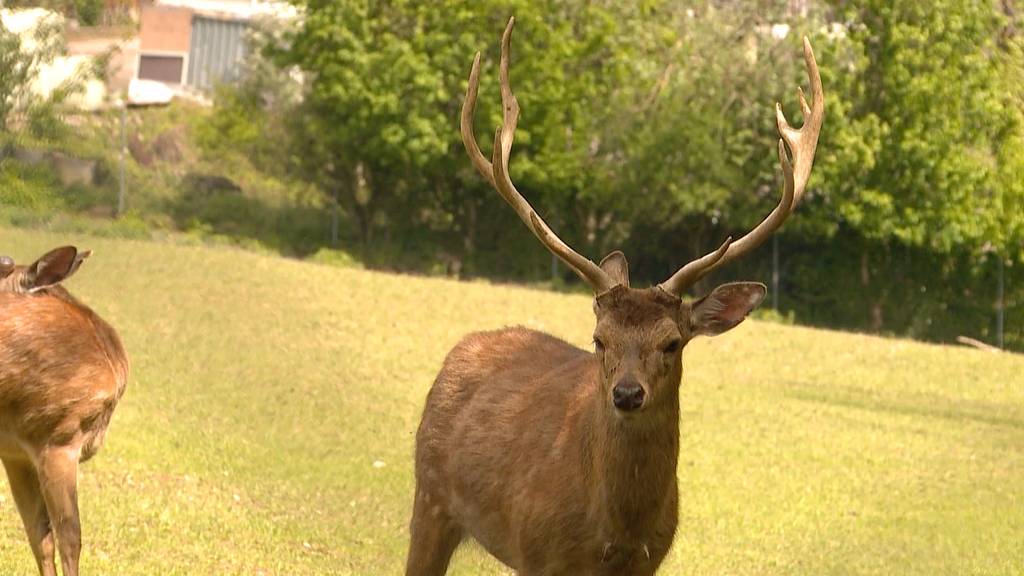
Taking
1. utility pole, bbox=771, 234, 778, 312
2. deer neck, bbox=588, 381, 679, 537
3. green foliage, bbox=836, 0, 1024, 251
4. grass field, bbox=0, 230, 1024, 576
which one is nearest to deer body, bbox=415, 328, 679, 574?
deer neck, bbox=588, 381, 679, 537

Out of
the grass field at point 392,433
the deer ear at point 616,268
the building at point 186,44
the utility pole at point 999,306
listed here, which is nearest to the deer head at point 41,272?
the grass field at point 392,433

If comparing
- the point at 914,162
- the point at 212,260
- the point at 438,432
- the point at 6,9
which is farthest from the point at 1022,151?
the point at 438,432

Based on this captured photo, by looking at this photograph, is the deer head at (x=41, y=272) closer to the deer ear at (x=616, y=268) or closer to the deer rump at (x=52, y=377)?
the deer rump at (x=52, y=377)

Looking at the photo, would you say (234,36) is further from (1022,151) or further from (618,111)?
(1022,151)

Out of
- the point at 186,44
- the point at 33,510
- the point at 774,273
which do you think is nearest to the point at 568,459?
the point at 33,510

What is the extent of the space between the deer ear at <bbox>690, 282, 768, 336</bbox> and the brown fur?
52mm

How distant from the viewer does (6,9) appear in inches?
1161

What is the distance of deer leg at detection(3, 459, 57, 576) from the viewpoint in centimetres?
833

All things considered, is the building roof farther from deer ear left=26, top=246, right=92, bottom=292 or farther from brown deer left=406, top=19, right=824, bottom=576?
brown deer left=406, top=19, right=824, bottom=576

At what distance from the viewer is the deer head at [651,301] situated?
20.7ft

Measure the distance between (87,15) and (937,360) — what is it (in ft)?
93.2

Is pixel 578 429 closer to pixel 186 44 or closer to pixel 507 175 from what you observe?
pixel 507 175

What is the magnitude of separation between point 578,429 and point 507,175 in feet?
4.13

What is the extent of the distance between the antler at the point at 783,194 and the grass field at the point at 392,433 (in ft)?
7.12
